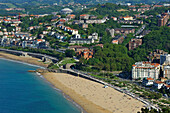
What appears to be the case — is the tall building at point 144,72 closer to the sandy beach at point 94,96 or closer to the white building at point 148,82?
the white building at point 148,82

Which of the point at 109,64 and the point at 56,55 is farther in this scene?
the point at 56,55

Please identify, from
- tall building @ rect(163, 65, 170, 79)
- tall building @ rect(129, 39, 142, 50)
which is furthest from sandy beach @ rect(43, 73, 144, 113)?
tall building @ rect(129, 39, 142, 50)

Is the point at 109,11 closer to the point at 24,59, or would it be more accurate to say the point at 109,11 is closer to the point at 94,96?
the point at 24,59

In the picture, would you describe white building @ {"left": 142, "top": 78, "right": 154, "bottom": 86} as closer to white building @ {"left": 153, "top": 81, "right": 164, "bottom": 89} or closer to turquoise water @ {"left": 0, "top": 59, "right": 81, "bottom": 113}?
white building @ {"left": 153, "top": 81, "right": 164, "bottom": 89}

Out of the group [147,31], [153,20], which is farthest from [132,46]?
[153,20]

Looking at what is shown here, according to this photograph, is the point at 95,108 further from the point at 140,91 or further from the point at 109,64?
the point at 109,64

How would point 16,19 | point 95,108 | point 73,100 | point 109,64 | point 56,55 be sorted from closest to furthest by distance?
point 95,108
point 73,100
point 109,64
point 56,55
point 16,19

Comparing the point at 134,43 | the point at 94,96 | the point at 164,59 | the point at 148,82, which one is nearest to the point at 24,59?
the point at 134,43
